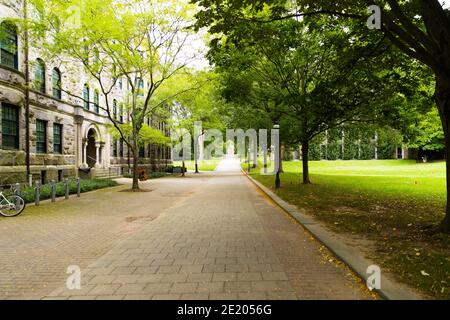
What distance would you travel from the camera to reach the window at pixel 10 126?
54.9ft

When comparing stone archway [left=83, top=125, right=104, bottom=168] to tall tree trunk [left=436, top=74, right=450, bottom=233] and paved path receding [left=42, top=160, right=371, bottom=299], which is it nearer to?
paved path receding [left=42, top=160, right=371, bottom=299]

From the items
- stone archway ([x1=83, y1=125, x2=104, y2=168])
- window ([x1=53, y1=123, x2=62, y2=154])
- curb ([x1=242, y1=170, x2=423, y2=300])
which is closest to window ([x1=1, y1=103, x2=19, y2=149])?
window ([x1=53, y1=123, x2=62, y2=154])

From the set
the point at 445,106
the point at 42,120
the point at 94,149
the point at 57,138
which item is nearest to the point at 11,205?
the point at 42,120

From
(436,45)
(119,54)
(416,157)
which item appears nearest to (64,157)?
(119,54)

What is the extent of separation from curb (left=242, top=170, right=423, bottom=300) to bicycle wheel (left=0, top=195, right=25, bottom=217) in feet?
27.4

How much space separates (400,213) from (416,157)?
47799mm

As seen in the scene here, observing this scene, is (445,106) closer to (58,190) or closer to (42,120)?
(58,190)

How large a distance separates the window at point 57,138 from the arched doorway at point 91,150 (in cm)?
539

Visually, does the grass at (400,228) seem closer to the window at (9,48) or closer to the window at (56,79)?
the window at (9,48)

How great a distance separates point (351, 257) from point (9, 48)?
18.1 m

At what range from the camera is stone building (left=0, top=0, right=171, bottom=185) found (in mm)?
16609

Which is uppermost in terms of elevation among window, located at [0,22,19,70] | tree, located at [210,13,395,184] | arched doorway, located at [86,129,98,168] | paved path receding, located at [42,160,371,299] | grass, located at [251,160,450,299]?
window, located at [0,22,19,70]

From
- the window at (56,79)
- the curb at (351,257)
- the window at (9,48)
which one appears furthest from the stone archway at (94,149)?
the curb at (351,257)

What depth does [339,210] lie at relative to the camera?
35.2 feet
